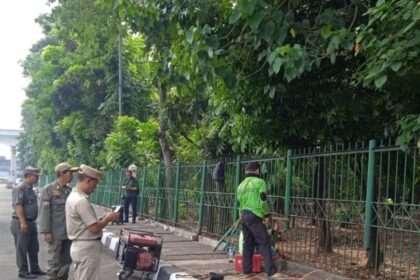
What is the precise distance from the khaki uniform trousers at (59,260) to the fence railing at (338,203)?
3420mm

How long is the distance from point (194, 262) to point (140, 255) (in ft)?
6.34

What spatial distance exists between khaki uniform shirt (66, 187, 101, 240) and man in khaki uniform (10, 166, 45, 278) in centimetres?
302

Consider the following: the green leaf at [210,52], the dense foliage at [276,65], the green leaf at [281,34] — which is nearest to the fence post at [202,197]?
the dense foliage at [276,65]

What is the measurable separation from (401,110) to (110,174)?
17.0 meters

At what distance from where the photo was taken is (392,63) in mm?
4969

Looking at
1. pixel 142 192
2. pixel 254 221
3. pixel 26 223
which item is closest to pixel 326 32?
pixel 254 221

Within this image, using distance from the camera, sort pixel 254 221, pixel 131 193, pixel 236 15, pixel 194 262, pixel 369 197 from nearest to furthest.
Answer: pixel 236 15 → pixel 369 197 → pixel 254 221 → pixel 194 262 → pixel 131 193

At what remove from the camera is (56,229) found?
6.85m

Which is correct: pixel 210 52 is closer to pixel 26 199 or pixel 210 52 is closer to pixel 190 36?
pixel 190 36

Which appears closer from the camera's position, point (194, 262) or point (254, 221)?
point (254, 221)

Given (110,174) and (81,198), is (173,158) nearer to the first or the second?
(110,174)

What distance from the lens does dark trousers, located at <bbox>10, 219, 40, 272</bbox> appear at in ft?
27.3

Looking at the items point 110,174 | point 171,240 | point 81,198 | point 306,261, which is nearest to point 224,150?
point 171,240

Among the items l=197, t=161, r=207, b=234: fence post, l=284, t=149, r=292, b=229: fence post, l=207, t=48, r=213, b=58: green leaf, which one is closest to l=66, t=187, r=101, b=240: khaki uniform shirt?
l=207, t=48, r=213, b=58: green leaf
